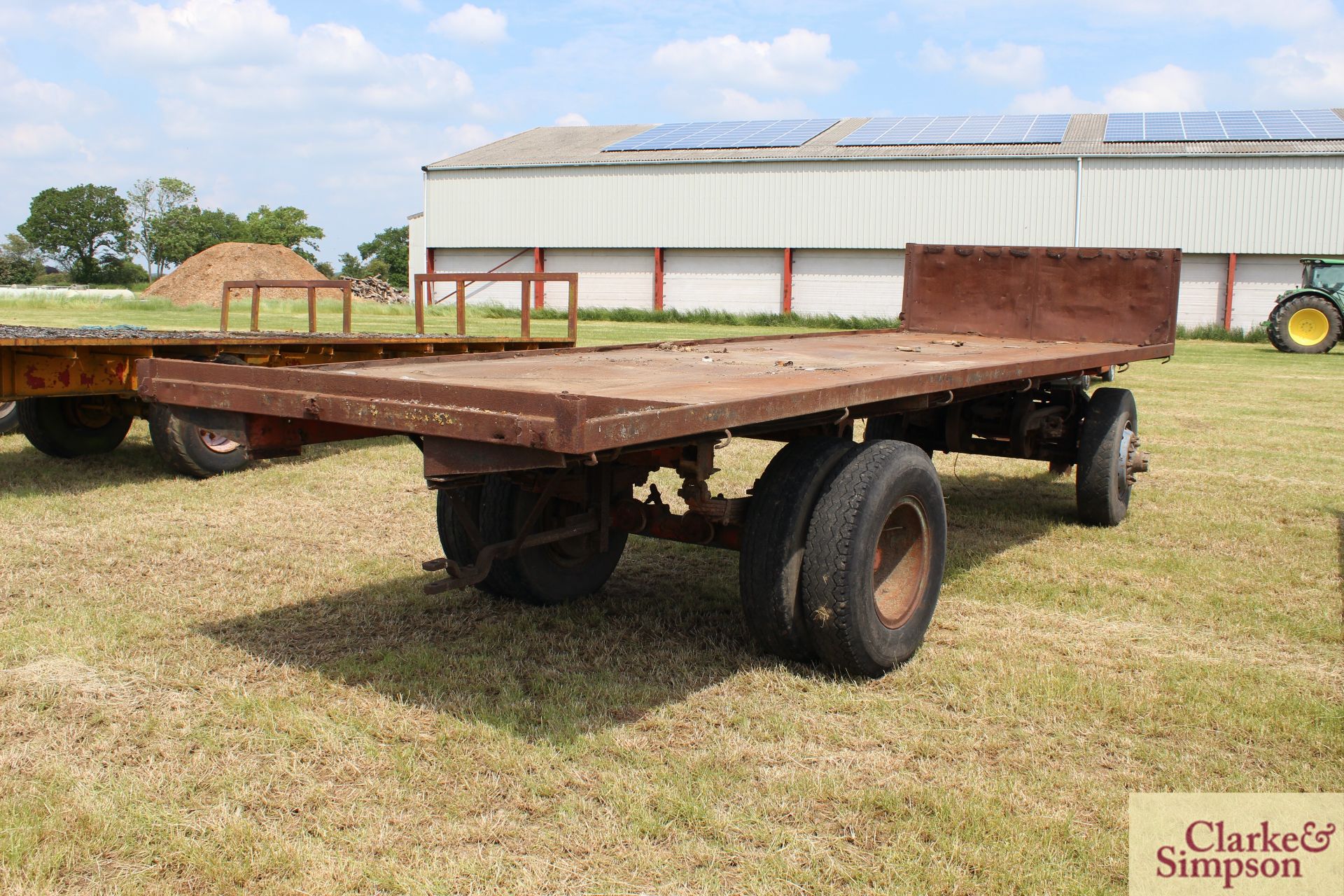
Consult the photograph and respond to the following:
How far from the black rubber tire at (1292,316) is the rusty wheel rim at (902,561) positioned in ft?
65.4

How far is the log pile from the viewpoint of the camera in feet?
144

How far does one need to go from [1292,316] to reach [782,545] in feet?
69.0

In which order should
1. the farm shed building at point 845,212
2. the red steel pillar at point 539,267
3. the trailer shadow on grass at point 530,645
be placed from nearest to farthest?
the trailer shadow on grass at point 530,645 < the farm shed building at point 845,212 < the red steel pillar at point 539,267

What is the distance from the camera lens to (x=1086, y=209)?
29406 mm

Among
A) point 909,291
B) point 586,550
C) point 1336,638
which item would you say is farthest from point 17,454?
point 1336,638

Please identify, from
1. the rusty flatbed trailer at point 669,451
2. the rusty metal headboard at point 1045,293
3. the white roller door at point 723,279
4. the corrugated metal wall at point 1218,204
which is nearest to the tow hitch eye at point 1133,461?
the rusty metal headboard at point 1045,293

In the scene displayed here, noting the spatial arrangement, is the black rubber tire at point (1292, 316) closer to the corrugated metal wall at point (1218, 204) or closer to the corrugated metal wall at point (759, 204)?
the corrugated metal wall at point (1218, 204)

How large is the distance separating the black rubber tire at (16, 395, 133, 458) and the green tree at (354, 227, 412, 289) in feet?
254

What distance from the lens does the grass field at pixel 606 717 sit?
293cm

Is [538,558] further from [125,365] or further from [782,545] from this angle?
[125,365]

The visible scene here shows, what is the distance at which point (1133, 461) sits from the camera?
→ 7.04m

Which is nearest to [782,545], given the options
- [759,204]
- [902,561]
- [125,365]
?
[902,561]

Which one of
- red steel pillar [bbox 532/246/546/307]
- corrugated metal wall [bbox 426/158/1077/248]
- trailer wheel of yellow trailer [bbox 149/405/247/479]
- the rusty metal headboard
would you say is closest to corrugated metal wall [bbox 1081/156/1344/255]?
corrugated metal wall [bbox 426/158/1077/248]

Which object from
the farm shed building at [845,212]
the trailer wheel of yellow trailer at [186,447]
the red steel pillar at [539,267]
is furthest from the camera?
the red steel pillar at [539,267]
